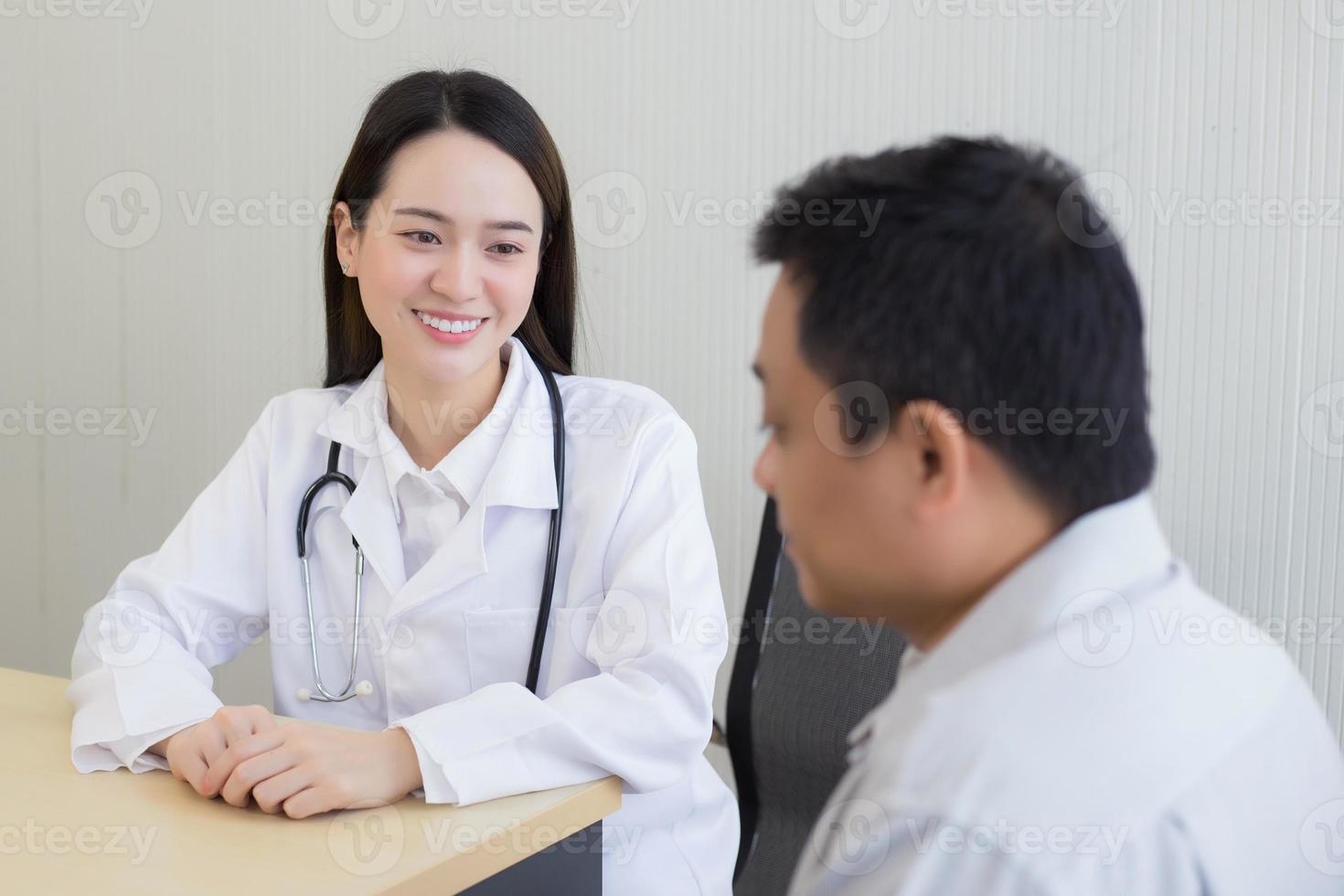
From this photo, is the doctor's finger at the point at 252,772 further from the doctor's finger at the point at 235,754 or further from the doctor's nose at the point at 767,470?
the doctor's nose at the point at 767,470

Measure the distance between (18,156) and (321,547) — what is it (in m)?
1.80

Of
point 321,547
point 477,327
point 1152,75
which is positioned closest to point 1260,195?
point 1152,75

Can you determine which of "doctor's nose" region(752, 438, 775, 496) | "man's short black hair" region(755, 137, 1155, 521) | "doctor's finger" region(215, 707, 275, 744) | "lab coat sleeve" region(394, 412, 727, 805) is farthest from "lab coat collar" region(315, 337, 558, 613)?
"man's short black hair" region(755, 137, 1155, 521)

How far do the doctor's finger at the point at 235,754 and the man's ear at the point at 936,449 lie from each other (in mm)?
664

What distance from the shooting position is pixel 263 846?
928 millimetres

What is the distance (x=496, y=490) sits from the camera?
1.31 metres

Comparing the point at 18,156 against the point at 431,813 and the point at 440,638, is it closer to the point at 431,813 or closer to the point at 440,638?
the point at 440,638

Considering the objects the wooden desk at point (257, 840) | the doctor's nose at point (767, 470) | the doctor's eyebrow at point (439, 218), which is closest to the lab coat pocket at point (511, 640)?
the wooden desk at point (257, 840)

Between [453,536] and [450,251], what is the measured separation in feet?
1.03

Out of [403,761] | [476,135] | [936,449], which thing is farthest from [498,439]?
[936,449]

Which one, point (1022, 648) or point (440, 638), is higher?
point (1022, 648)

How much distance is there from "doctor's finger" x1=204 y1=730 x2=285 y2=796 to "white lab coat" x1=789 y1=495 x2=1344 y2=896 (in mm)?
590

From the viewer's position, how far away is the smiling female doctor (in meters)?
1.21

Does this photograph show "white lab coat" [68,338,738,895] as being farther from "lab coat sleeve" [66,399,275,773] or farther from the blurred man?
the blurred man
